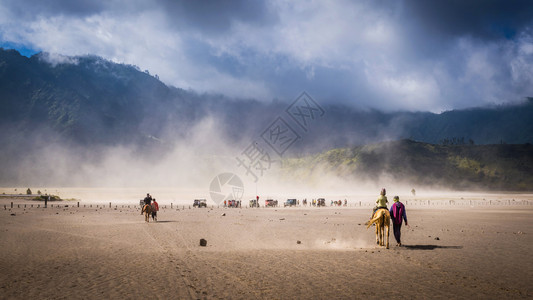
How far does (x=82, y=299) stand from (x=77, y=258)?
640 cm

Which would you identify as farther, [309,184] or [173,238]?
[309,184]

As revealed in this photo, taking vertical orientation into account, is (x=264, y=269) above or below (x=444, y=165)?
below

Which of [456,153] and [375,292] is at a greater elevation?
[456,153]

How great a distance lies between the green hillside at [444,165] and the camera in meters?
148

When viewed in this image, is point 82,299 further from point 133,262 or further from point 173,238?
point 173,238

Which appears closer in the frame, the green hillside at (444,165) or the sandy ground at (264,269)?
the sandy ground at (264,269)

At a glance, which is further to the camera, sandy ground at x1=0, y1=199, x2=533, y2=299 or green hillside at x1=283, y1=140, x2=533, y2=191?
green hillside at x1=283, y1=140, x2=533, y2=191

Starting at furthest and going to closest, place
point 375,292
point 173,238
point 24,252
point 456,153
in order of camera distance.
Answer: point 456,153
point 173,238
point 24,252
point 375,292

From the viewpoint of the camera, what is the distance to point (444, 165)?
534ft

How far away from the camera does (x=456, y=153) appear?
575 feet

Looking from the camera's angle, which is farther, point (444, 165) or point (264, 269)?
point (444, 165)

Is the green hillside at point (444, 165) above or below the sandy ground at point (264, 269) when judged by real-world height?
above

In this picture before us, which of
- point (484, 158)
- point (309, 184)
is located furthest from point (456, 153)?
point (309, 184)

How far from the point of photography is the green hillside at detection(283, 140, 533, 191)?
485 feet
